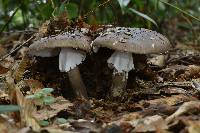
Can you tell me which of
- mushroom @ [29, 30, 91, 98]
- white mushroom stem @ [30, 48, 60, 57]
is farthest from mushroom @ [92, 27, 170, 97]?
white mushroom stem @ [30, 48, 60, 57]

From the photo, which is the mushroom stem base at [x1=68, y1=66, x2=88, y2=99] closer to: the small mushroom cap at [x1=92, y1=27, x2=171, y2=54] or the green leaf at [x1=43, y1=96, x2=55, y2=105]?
the small mushroom cap at [x1=92, y1=27, x2=171, y2=54]

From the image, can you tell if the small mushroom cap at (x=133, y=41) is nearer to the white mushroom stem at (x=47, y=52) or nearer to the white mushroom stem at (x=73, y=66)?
the white mushroom stem at (x=73, y=66)

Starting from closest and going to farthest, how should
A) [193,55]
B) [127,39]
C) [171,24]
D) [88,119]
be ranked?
[88,119] < [127,39] < [193,55] < [171,24]

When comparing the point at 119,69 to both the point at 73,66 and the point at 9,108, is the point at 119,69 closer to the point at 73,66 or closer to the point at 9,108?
the point at 73,66

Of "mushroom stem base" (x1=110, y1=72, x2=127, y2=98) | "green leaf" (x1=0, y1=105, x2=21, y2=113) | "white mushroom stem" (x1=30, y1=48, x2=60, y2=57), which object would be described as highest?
"white mushroom stem" (x1=30, y1=48, x2=60, y2=57)

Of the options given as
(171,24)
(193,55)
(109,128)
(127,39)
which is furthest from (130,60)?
(171,24)

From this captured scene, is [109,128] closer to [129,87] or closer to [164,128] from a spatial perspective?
[164,128]

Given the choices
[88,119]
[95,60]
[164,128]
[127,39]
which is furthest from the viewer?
[95,60]
